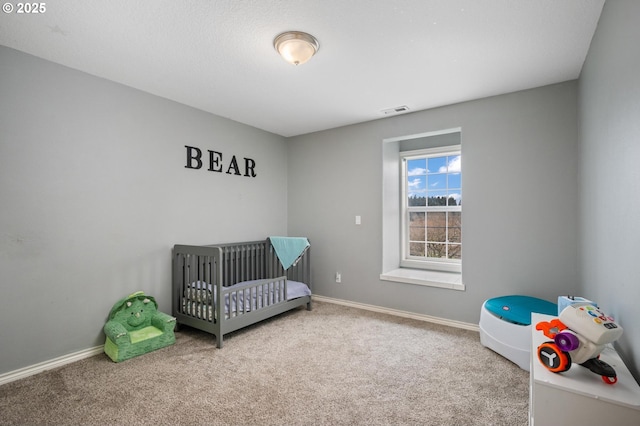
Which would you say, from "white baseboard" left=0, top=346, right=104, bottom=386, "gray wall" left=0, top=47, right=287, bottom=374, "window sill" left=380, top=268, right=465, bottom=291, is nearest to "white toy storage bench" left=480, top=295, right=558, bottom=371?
"window sill" left=380, top=268, right=465, bottom=291

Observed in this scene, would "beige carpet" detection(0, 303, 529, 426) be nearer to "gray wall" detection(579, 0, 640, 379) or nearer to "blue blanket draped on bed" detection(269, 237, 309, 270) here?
"gray wall" detection(579, 0, 640, 379)

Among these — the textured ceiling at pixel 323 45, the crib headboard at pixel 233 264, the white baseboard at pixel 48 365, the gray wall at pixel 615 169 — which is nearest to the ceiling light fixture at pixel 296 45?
the textured ceiling at pixel 323 45

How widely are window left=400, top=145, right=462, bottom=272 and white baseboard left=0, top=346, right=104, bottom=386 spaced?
11.0 feet

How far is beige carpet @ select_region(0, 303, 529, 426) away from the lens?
1679 mm

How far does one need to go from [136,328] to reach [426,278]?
2.89 meters

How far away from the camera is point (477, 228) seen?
Result: 3.00 meters

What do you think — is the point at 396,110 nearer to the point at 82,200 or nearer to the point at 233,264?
the point at 233,264

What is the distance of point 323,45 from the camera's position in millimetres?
2057

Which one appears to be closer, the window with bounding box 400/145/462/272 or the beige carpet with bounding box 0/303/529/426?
the beige carpet with bounding box 0/303/529/426

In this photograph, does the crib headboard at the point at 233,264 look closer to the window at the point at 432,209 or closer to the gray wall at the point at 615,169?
the window at the point at 432,209

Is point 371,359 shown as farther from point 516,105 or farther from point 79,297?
point 516,105

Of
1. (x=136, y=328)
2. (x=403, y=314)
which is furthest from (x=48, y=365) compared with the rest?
(x=403, y=314)

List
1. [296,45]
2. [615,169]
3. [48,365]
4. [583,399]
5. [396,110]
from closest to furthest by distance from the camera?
1. [583,399]
2. [615,169]
3. [296,45]
4. [48,365]
5. [396,110]

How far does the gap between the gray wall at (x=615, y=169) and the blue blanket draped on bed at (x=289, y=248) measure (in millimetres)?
2583
